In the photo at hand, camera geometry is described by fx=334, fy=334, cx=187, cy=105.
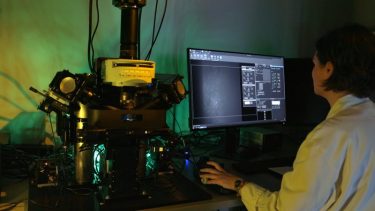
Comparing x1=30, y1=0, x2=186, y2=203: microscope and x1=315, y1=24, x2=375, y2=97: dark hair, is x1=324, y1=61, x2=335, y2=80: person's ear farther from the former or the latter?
x1=30, y1=0, x2=186, y2=203: microscope

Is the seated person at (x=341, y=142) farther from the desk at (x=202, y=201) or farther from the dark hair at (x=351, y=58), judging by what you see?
the desk at (x=202, y=201)

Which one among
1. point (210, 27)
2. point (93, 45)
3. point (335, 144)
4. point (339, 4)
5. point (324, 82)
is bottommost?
point (335, 144)

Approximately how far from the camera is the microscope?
1.00 meters

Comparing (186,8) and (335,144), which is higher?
(186,8)

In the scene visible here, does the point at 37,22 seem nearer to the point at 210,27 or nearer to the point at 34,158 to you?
the point at 34,158

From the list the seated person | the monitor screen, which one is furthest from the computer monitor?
the seated person

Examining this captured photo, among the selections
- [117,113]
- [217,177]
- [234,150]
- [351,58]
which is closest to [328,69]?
[351,58]

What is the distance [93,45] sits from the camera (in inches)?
64.2

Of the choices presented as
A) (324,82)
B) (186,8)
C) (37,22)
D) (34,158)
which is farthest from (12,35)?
(324,82)

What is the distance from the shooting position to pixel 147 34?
5.75ft

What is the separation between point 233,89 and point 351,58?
0.74 metres

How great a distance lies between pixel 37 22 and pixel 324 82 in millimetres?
1240

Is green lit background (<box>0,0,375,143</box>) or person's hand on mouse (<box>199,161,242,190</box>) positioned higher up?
green lit background (<box>0,0,375,143</box>)

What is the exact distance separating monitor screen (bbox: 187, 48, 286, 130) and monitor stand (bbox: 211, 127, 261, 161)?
67 millimetres
